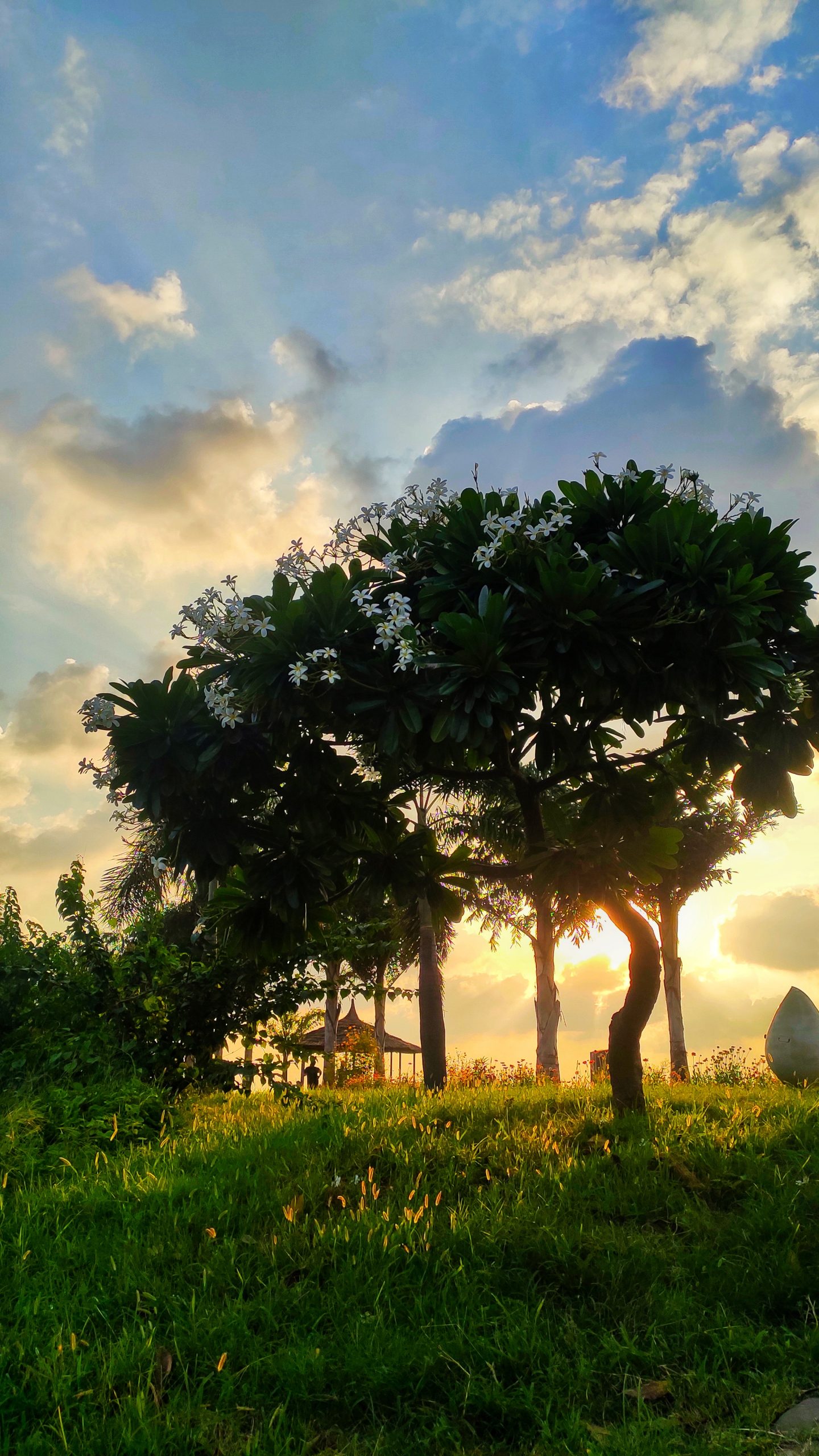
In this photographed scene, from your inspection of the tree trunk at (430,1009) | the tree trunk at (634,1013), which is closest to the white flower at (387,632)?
the tree trunk at (634,1013)

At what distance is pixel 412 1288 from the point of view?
230 inches

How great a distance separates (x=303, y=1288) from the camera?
5871 mm

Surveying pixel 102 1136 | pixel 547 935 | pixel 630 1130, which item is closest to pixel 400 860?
pixel 630 1130

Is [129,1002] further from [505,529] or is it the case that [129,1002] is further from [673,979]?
[673,979]

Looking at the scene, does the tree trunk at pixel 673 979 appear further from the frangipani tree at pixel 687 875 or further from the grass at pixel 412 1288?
the grass at pixel 412 1288

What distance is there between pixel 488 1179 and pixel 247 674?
460cm

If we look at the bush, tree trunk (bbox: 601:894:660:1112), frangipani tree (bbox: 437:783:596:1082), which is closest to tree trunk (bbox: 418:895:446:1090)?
frangipani tree (bbox: 437:783:596:1082)

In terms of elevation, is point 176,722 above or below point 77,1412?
above

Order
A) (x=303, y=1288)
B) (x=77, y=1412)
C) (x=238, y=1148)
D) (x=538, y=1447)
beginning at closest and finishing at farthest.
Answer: (x=538, y=1447) → (x=77, y=1412) → (x=303, y=1288) → (x=238, y=1148)

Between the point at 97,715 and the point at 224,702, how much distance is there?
1.26 metres

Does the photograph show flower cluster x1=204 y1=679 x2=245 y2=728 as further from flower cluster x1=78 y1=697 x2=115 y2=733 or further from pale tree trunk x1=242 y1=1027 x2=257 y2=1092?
pale tree trunk x1=242 y1=1027 x2=257 y2=1092

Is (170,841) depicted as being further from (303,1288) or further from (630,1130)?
(630,1130)

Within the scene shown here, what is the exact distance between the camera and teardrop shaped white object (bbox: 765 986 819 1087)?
1395 centimetres

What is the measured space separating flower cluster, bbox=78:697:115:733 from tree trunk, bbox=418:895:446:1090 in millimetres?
15068
